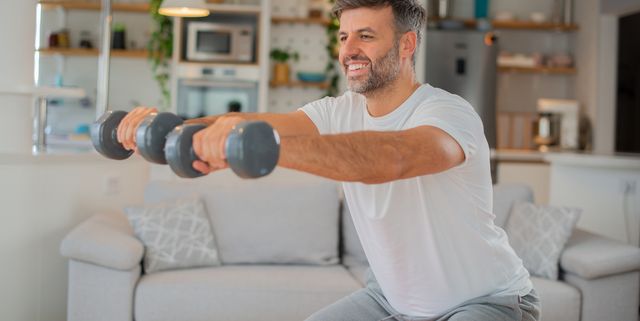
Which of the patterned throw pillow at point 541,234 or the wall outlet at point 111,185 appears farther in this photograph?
the wall outlet at point 111,185

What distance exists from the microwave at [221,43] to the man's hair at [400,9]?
529 centimetres

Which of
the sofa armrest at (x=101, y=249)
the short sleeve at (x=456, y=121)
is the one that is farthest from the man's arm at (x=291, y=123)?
the sofa armrest at (x=101, y=249)

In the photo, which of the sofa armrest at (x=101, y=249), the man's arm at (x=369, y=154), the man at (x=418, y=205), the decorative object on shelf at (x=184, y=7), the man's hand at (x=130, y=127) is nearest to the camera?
the man's arm at (x=369, y=154)

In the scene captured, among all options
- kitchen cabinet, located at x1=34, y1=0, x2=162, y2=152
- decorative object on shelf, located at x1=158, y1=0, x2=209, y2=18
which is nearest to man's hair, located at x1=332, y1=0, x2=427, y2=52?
decorative object on shelf, located at x1=158, y1=0, x2=209, y2=18

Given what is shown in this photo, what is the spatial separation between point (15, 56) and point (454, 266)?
2431 mm

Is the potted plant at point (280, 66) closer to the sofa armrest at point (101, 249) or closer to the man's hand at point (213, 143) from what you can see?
the sofa armrest at point (101, 249)

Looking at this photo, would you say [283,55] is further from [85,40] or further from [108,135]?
[108,135]

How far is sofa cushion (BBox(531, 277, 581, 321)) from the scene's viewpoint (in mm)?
3666

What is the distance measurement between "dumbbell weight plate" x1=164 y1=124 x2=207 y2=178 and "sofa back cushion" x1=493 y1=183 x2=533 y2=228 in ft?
10.3

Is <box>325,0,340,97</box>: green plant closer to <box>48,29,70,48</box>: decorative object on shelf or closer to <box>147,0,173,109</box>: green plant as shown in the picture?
<box>147,0,173,109</box>: green plant

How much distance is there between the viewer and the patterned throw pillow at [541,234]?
3891 mm

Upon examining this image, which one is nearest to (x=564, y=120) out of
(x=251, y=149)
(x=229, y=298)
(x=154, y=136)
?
(x=229, y=298)

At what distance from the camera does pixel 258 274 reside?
12.5 feet

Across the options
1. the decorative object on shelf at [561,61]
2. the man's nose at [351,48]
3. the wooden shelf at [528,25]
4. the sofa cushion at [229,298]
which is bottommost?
the sofa cushion at [229,298]
